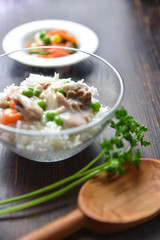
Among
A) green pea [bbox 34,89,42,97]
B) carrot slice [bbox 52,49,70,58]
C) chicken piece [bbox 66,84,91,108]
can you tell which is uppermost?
carrot slice [bbox 52,49,70,58]

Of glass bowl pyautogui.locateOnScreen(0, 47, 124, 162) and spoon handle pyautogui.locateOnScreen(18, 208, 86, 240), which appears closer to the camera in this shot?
spoon handle pyautogui.locateOnScreen(18, 208, 86, 240)

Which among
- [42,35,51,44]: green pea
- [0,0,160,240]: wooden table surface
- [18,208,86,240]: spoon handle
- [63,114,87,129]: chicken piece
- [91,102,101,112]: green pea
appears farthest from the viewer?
[42,35,51,44]: green pea

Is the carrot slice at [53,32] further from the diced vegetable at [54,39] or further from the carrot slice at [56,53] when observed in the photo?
the carrot slice at [56,53]

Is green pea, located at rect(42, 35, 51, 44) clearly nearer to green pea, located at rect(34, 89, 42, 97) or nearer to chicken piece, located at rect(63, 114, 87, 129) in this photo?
green pea, located at rect(34, 89, 42, 97)

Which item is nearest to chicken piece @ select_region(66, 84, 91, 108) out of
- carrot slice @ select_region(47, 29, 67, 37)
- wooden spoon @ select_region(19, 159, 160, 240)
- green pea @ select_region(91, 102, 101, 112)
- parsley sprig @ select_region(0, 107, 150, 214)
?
green pea @ select_region(91, 102, 101, 112)

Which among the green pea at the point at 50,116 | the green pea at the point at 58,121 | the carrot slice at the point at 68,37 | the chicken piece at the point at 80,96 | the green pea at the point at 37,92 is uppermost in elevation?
the carrot slice at the point at 68,37

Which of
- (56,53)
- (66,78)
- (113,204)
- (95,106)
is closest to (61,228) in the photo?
(113,204)

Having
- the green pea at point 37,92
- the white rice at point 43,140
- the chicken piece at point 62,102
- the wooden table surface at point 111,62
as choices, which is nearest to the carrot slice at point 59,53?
the wooden table surface at point 111,62
